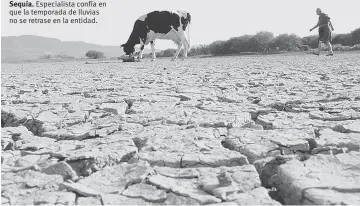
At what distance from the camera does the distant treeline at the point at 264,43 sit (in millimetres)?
26987

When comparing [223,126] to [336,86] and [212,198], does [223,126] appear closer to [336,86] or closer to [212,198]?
[212,198]

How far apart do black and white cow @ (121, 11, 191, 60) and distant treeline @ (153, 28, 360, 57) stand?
467 inches

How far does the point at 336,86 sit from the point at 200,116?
2.44 m

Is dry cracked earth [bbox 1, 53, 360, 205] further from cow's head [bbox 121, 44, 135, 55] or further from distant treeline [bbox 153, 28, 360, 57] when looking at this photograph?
distant treeline [bbox 153, 28, 360, 57]

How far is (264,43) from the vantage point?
2762 cm

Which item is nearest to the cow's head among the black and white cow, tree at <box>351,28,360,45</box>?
the black and white cow

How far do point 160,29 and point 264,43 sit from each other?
14.5m

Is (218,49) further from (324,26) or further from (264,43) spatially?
Answer: (324,26)

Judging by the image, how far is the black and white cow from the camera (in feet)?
48.4

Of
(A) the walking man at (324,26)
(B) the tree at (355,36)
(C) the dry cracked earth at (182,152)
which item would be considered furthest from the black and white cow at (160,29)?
(B) the tree at (355,36)

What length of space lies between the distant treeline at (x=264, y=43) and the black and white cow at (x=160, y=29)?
11866 millimetres

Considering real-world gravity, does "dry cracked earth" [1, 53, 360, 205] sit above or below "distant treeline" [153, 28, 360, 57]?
below

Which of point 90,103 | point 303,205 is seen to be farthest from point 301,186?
point 90,103

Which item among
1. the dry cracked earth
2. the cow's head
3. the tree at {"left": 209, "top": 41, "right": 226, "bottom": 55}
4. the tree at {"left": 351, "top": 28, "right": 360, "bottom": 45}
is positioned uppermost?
the tree at {"left": 351, "top": 28, "right": 360, "bottom": 45}
